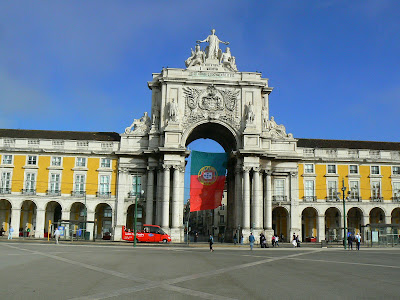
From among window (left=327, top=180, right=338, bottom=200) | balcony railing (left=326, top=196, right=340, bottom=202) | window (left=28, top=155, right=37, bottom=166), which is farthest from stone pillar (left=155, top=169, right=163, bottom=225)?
window (left=327, top=180, right=338, bottom=200)

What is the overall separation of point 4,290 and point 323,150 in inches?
2172

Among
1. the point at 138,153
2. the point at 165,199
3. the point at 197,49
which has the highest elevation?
the point at 197,49

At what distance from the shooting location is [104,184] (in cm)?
5981

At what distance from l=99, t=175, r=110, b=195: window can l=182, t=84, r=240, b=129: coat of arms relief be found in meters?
13.6

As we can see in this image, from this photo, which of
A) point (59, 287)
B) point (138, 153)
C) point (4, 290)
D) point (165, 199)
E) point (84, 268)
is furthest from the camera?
point (138, 153)

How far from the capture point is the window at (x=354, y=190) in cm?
6169

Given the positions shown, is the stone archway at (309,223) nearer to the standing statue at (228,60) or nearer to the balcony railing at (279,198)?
the balcony railing at (279,198)

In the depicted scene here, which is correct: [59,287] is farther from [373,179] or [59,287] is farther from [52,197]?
[373,179]

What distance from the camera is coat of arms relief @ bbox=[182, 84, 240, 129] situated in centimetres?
5925

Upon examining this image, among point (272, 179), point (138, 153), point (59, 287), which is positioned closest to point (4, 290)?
point (59, 287)

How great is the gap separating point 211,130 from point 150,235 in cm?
1868

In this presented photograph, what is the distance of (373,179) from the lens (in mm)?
62625

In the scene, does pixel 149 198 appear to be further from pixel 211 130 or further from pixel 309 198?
pixel 309 198

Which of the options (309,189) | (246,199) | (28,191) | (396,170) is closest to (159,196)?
(246,199)
